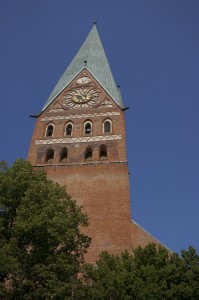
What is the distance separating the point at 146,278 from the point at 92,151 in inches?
423

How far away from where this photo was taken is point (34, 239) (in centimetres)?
928

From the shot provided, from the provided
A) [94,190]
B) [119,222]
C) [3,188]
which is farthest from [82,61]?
[3,188]

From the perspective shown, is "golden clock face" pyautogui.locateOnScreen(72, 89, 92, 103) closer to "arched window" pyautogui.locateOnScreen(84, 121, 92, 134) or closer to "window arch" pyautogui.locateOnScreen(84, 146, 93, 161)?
"arched window" pyautogui.locateOnScreen(84, 121, 92, 134)

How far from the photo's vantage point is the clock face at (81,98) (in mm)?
23891

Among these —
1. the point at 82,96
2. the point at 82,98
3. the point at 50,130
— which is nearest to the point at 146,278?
the point at 50,130

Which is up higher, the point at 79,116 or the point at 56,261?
the point at 79,116

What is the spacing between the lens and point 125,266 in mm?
10789

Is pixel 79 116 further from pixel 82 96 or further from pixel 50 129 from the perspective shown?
pixel 82 96

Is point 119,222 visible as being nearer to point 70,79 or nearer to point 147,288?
point 147,288

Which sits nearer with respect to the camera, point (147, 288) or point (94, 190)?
point (147, 288)

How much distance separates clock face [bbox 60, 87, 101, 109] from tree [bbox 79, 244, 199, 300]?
14.2 metres

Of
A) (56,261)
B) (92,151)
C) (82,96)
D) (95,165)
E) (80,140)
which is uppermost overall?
(82,96)

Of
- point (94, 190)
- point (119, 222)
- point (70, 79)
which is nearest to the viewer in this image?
point (119, 222)

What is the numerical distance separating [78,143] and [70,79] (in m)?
7.83
